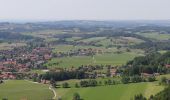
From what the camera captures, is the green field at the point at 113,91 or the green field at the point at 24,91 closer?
the green field at the point at 113,91

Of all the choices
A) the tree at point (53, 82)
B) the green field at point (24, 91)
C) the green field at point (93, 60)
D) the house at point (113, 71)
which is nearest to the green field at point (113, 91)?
the green field at point (24, 91)

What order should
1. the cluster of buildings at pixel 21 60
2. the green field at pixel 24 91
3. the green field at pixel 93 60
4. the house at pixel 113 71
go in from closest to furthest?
the green field at pixel 24 91 → the house at pixel 113 71 → the cluster of buildings at pixel 21 60 → the green field at pixel 93 60

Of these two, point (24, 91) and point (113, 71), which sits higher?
point (24, 91)

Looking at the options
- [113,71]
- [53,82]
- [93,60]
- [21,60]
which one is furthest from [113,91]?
[21,60]

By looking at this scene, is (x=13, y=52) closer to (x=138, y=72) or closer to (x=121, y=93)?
(x=138, y=72)

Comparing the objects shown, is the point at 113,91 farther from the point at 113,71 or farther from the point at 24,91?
the point at 113,71

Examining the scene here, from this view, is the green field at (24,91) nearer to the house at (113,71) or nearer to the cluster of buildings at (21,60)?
the cluster of buildings at (21,60)

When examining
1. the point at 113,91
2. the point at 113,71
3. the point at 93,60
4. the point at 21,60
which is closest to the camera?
the point at 113,91
